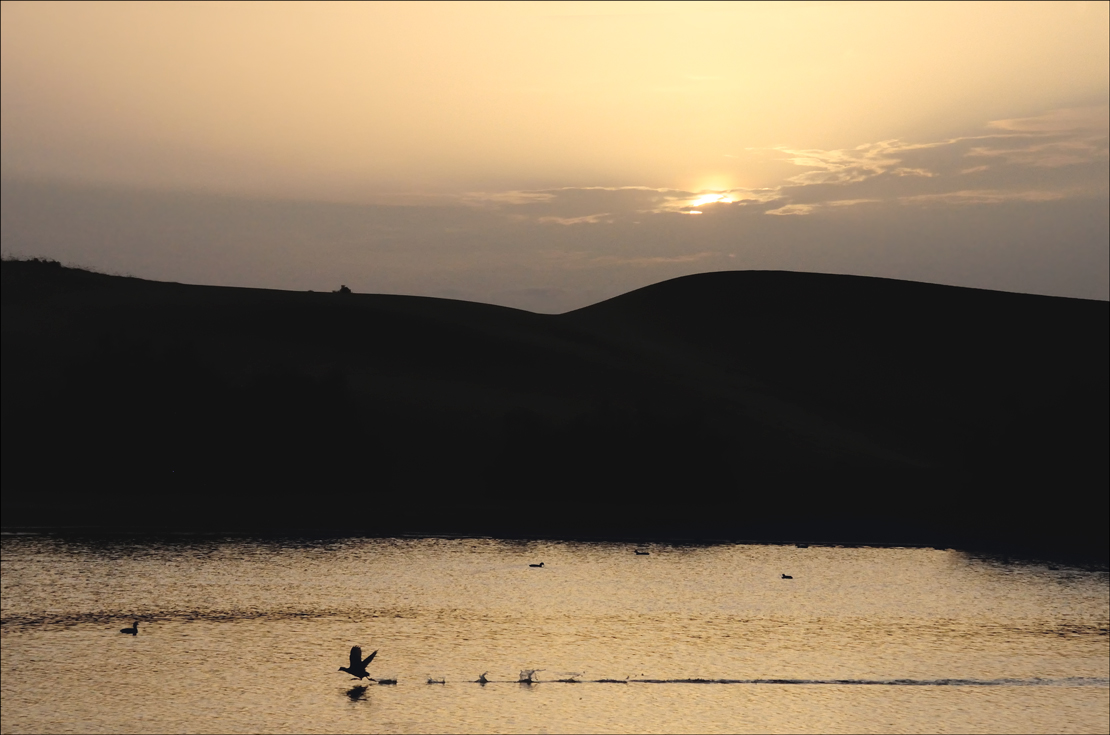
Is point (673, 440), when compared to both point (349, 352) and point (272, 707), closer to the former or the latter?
point (349, 352)

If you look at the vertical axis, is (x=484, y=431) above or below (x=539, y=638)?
above

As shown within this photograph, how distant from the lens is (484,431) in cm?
9512

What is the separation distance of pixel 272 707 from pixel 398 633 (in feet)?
34.4

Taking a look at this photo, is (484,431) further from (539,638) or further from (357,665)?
(357,665)

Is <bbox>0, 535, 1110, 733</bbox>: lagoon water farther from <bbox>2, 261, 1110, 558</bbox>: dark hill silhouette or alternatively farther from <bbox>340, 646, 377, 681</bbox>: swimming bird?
<bbox>2, 261, 1110, 558</bbox>: dark hill silhouette

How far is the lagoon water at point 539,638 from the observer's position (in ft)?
151

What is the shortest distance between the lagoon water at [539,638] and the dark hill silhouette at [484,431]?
9307 millimetres

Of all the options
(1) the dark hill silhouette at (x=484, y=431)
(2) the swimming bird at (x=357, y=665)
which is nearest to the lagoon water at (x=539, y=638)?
(2) the swimming bird at (x=357, y=665)

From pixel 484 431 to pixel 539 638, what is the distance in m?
40.3

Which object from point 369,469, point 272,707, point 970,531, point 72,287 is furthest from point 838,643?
point 72,287

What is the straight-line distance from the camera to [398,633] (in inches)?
2180

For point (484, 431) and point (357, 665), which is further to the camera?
point (484, 431)

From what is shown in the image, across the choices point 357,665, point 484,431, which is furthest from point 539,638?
point 484,431

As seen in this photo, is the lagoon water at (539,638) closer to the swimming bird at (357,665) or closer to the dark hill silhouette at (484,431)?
the swimming bird at (357,665)
